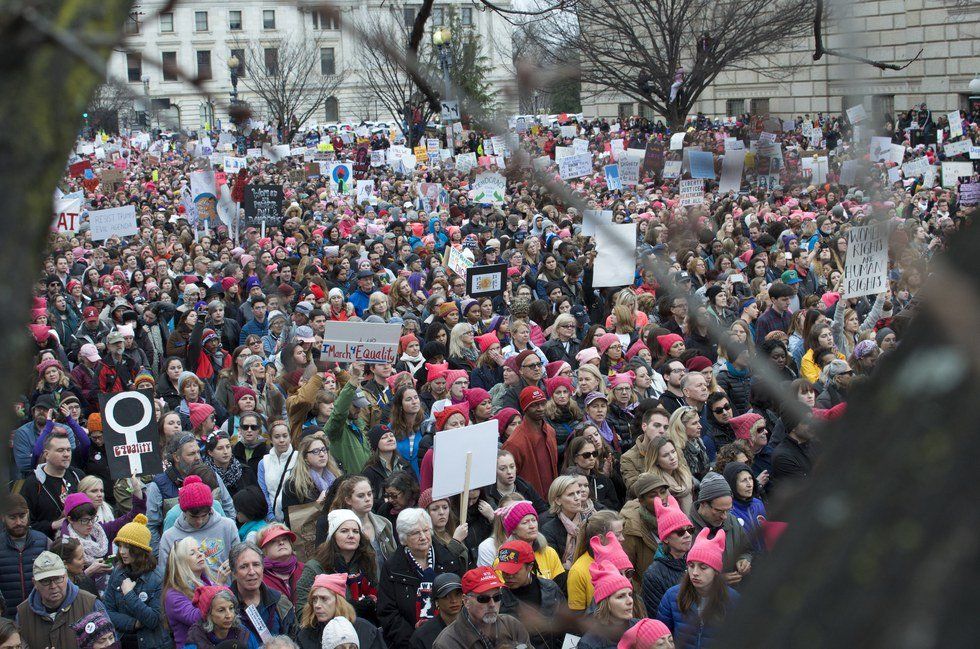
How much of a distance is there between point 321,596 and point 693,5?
96.4 feet

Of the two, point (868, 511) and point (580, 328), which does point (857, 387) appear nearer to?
point (868, 511)

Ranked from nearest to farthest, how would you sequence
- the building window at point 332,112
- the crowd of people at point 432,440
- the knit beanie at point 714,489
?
the crowd of people at point 432,440 → the knit beanie at point 714,489 → the building window at point 332,112

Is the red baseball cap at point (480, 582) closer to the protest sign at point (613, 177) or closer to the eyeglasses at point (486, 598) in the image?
the eyeglasses at point (486, 598)

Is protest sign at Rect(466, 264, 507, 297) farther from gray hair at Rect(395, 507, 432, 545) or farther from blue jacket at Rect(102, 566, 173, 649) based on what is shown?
blue jacket at Rect(102, 566, 173, 649)

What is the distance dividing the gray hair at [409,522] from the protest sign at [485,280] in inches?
280

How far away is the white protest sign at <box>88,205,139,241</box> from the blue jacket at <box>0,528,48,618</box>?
1230 centimetres

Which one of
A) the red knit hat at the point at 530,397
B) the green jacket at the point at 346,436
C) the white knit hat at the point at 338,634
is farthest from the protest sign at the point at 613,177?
the white knit hat at the point at 338,634

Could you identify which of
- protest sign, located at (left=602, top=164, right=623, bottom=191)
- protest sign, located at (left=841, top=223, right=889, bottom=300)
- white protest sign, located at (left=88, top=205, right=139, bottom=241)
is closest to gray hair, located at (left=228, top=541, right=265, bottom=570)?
protest sign, located at (left=841, top=223, right=889, bottom=300)

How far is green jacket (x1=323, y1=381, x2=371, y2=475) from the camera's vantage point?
8125 millimetres

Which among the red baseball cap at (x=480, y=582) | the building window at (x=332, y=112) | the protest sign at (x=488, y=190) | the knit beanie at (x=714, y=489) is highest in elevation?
the building window at (x=332, y=112)

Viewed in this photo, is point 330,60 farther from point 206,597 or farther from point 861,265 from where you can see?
point 861,265

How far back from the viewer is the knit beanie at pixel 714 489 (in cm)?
638

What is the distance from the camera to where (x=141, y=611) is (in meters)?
6.02

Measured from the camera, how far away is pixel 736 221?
17484 mm
